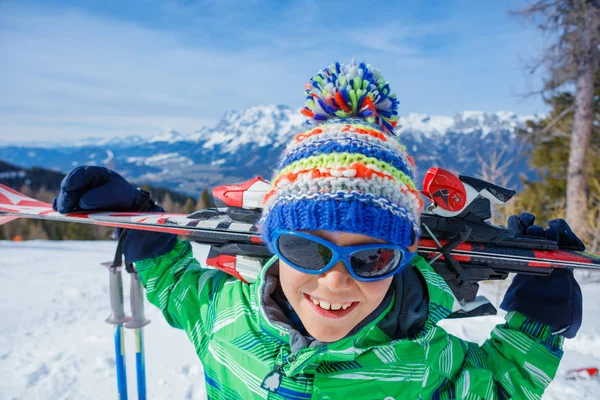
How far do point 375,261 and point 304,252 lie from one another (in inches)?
9.1

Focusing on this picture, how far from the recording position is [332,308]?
1.30 m

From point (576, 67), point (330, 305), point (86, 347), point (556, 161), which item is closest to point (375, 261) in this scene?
point (330, 305)

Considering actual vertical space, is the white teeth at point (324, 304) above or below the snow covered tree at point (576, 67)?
below

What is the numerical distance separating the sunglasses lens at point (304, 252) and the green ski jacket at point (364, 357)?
1.00 feet

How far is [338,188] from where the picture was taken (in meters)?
1.21

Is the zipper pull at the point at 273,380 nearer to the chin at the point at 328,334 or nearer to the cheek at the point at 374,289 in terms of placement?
the chin at the point at 328,334

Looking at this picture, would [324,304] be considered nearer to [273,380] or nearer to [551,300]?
[273,380]

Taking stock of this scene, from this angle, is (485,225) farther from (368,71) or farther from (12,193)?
(12,193)

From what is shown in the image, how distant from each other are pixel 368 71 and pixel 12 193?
101 inches

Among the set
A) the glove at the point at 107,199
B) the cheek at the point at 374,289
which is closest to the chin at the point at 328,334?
the cheek at the point at 374,289

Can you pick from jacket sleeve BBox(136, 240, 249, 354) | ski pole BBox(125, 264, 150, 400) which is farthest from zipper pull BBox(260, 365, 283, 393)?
ski pole BBox(125, 264, 150, 400)

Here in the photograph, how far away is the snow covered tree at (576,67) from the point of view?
8586 mm

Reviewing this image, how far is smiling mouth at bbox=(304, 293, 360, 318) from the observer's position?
1289mm

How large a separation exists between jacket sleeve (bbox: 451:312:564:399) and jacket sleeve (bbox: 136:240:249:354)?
0.98 m
